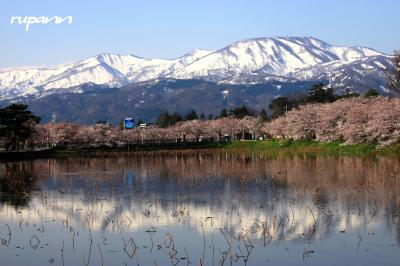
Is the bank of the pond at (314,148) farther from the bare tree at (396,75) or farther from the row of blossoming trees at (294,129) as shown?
the bare tree at (396,75)

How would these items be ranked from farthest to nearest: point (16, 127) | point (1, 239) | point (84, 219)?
point (16, 127) < point (84, 219) < point (1, 239)

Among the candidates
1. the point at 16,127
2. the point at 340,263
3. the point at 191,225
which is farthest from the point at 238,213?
the point at 16,127

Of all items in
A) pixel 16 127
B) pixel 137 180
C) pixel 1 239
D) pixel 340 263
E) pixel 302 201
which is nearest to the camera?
pixel 340 263

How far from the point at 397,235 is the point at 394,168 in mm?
22302

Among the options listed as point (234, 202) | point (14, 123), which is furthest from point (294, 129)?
point (234, 202)

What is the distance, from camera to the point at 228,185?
107 ft

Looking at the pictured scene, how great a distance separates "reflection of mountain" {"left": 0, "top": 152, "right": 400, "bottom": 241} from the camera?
1992cm

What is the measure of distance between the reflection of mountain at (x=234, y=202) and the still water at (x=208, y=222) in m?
0.04

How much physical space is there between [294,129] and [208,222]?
66006 millimetres

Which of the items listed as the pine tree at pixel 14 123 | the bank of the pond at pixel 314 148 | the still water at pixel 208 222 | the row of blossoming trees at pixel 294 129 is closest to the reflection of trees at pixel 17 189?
the still water at pixel 208 222

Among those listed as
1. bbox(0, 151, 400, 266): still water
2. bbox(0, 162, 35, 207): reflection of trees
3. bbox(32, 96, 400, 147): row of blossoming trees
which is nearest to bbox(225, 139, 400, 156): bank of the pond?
bbox(32, 96, 400, 147): row of blossoming trees

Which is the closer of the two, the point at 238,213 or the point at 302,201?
the point at 238,213

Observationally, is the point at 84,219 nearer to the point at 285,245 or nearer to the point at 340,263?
the point at 285,245

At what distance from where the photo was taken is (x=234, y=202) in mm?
25219
